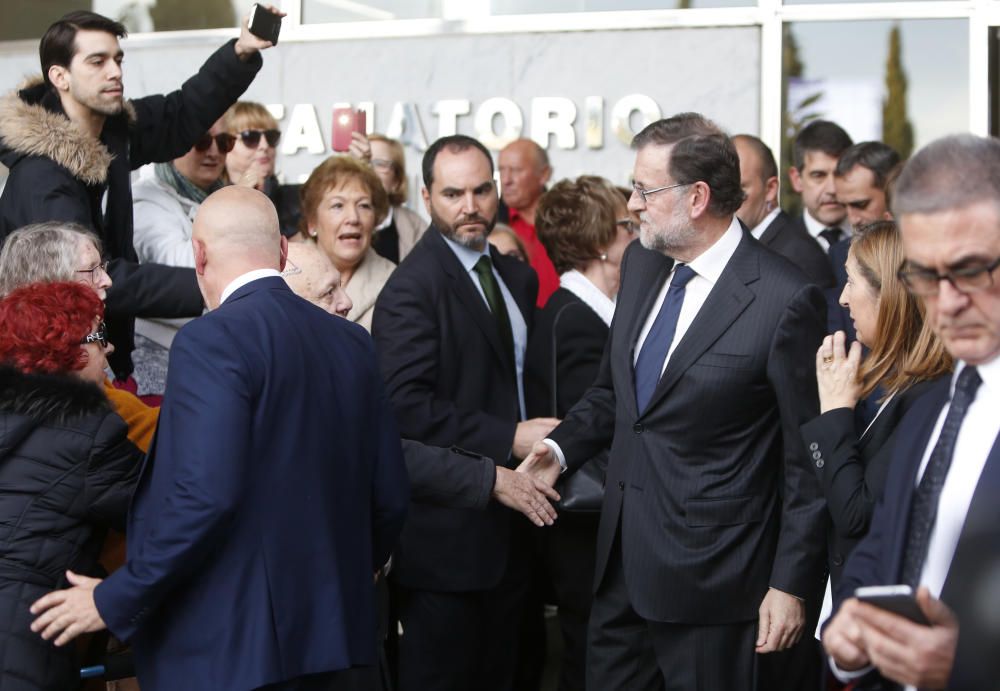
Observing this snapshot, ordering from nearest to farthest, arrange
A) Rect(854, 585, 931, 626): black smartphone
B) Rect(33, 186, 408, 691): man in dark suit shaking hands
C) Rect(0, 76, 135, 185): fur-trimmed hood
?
Rect(854, 585, 931, 626): black smartphone
Rect(33, 186, 408, 691): man in dark suit shaking hands
Rect(0, 76, 135, 185): fur-trimmed hood

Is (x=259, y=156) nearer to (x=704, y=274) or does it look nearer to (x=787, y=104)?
(x=704, y=274)

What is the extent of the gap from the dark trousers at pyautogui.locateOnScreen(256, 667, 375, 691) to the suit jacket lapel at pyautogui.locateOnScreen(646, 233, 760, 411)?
1.11 m

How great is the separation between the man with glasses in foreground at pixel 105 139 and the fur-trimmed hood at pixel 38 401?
1012mm

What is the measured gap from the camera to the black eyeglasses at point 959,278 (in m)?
2.23

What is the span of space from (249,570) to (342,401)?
0.50 m

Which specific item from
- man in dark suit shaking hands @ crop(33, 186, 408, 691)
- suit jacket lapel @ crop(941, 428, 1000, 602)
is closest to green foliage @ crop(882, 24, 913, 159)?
man in dark suit shaking hands @ crop(33, 186, 408, 691)

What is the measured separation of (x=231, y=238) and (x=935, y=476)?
6.08ft

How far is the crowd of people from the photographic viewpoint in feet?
7.99

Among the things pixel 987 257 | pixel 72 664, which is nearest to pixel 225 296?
pixel 72 664

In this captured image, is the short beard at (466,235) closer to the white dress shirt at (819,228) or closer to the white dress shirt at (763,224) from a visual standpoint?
the white dress shirt at (763,224)

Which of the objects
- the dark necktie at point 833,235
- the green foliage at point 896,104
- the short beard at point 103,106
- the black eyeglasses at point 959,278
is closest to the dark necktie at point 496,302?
the short beard at point 103,106

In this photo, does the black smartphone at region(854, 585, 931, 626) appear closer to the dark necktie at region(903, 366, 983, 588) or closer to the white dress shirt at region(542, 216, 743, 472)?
the dark necktie at region(903, 366, 983, 588)

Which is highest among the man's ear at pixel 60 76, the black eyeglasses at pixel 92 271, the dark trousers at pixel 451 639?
the man's ear at pixel 60 76

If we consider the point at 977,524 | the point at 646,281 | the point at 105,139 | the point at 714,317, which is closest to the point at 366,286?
the point at 105,139
